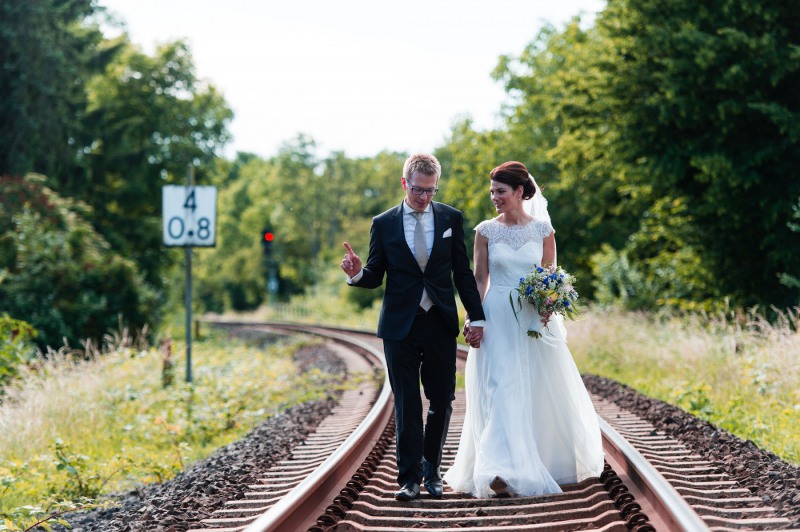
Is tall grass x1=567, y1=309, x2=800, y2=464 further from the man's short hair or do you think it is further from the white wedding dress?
the man's short hair

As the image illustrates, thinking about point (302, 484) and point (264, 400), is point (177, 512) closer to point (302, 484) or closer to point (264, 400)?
point (302, 484)

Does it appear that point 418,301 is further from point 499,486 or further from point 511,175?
point 499,486

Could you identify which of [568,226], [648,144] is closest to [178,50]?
[568,226]

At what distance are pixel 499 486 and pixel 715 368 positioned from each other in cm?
620

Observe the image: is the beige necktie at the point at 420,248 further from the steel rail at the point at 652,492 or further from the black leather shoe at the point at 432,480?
the steel rail at the point at 652,492

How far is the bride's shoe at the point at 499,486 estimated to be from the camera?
16.6 feet

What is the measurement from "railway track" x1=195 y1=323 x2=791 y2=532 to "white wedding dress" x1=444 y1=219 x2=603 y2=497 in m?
0.21

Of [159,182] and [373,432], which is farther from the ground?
[159,182]

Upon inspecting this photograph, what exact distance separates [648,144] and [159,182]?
24529 mm

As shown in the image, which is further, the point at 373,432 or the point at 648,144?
the point at 648,144

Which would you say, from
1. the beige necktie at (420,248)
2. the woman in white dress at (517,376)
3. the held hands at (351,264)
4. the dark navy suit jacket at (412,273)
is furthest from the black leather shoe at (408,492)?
the held hands at (351,264)

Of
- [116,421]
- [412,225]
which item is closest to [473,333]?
[412,225]

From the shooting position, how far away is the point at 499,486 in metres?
5.10

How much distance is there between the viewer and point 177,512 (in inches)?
196
